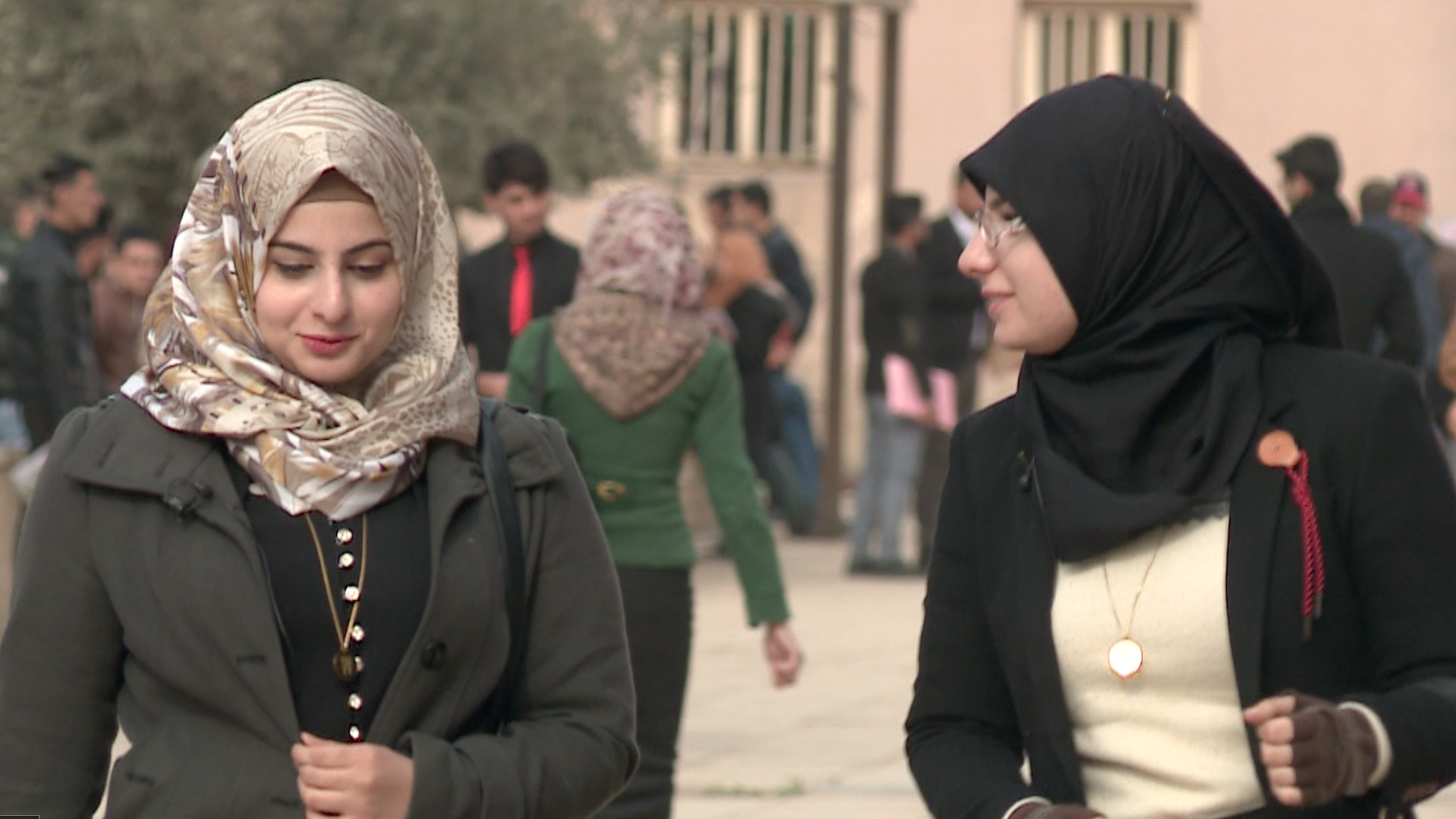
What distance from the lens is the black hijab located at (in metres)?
3.29

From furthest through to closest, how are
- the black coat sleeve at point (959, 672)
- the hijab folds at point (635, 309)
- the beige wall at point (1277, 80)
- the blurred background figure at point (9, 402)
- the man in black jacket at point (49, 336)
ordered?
the beige wall at point (1277, 80) < the man in black jacket at point (49, 336) < the blurred background figure at point (9, 402) < the hijab folds at point (635, 309) < the black coat sleeve at point (959, 672)

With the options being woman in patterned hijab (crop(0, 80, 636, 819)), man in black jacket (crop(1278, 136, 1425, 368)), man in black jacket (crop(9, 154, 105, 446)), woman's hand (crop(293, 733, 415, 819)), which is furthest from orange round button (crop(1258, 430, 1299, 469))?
man in black jacket (crop(9, 154, 105, 446))

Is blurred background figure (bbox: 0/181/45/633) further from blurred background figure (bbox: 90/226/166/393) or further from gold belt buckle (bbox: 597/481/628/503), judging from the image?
gold belt buckle (bbox: 597/481/628/503)

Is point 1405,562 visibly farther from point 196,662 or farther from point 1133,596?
point 196,662

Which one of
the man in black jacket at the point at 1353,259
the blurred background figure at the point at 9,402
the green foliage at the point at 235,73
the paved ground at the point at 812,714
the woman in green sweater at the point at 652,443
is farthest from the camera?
the green foliage at the point at 235,73

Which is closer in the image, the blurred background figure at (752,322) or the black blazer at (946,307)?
the black blazer at (946,307)

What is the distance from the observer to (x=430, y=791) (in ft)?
10.8

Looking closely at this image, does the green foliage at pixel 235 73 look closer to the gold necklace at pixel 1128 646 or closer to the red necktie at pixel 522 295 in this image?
the red necktie at pixel 522 295

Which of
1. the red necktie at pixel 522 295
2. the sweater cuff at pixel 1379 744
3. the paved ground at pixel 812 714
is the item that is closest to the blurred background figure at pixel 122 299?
the paved ground at pixel 812 714

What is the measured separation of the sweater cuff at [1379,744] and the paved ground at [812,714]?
4.97 meters

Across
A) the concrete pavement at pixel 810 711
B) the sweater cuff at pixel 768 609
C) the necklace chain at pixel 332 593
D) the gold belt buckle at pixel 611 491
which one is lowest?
the concrete pavement at pixel 810 711

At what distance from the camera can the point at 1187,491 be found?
329 cm

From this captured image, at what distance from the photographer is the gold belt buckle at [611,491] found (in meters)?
6.75

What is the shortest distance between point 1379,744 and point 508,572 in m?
1.05
